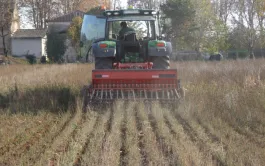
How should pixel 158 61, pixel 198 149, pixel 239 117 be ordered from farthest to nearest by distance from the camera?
1. pixel 158 61
2. pixel 239 117
3. pixel 198 149

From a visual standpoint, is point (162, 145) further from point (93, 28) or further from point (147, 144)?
point (93, 28)

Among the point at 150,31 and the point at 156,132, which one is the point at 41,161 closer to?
the point at 156,132

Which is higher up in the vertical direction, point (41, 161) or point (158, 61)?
point (158, 61)

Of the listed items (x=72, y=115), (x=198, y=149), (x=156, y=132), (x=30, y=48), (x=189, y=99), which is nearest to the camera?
(x=198, y=149)

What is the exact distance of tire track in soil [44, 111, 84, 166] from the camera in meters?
4.66

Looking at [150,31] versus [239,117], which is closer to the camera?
[239,117]

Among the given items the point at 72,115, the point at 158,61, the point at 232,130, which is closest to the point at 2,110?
the point at 72,115

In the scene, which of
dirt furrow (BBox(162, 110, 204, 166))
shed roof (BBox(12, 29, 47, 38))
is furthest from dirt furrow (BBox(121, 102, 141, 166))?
shed roof (BBox(12, 29, 47, 38))

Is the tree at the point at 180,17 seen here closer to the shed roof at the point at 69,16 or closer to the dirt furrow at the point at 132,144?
the shed roof at the point at 69,16

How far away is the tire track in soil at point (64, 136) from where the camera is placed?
466cm

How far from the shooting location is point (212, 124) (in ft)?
20.6

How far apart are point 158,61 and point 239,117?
289 cm

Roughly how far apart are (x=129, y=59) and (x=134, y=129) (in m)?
3.39

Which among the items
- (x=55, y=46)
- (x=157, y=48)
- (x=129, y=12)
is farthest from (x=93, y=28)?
(x=55, y=46)
